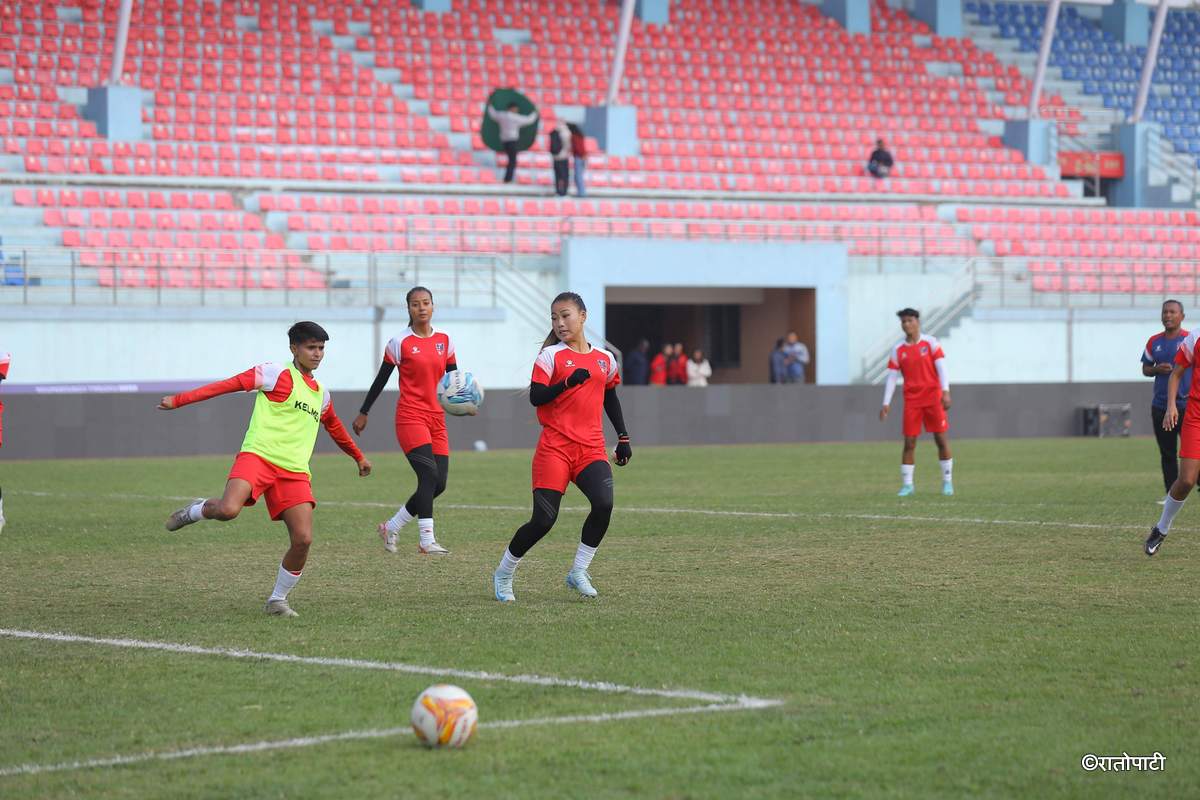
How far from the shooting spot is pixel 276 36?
40.2 metres

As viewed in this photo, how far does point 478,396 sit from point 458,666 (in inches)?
232

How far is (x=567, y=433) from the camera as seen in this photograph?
33.6ft

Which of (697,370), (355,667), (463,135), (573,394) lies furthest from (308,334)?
(463,135)

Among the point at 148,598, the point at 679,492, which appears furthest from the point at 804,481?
the point at 148,598

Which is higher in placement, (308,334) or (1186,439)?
(308,334)

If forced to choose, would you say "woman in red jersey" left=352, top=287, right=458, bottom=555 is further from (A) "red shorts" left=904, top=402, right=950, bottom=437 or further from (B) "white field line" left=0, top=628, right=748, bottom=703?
(A) "red shorts" left=904, top=402, right=950, bottom=437

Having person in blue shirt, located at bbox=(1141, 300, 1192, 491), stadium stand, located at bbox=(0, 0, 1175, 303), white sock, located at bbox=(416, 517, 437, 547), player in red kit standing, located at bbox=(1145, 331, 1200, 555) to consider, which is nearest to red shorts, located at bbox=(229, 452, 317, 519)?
white sock, located at bbox=(416, 517, 437, 547)

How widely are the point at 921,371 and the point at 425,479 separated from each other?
8352 millimetres

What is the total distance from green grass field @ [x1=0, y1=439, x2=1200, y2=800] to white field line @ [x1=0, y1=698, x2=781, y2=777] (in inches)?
1.7

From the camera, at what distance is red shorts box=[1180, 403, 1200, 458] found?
1212 cm

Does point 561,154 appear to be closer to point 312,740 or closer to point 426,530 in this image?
point 426,530

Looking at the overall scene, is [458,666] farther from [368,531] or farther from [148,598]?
[368,531]

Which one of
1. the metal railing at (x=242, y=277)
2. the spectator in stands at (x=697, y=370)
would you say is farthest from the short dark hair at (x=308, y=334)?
the spectator in stands at (x=697, y=370)

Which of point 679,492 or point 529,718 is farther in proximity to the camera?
point 679,492
